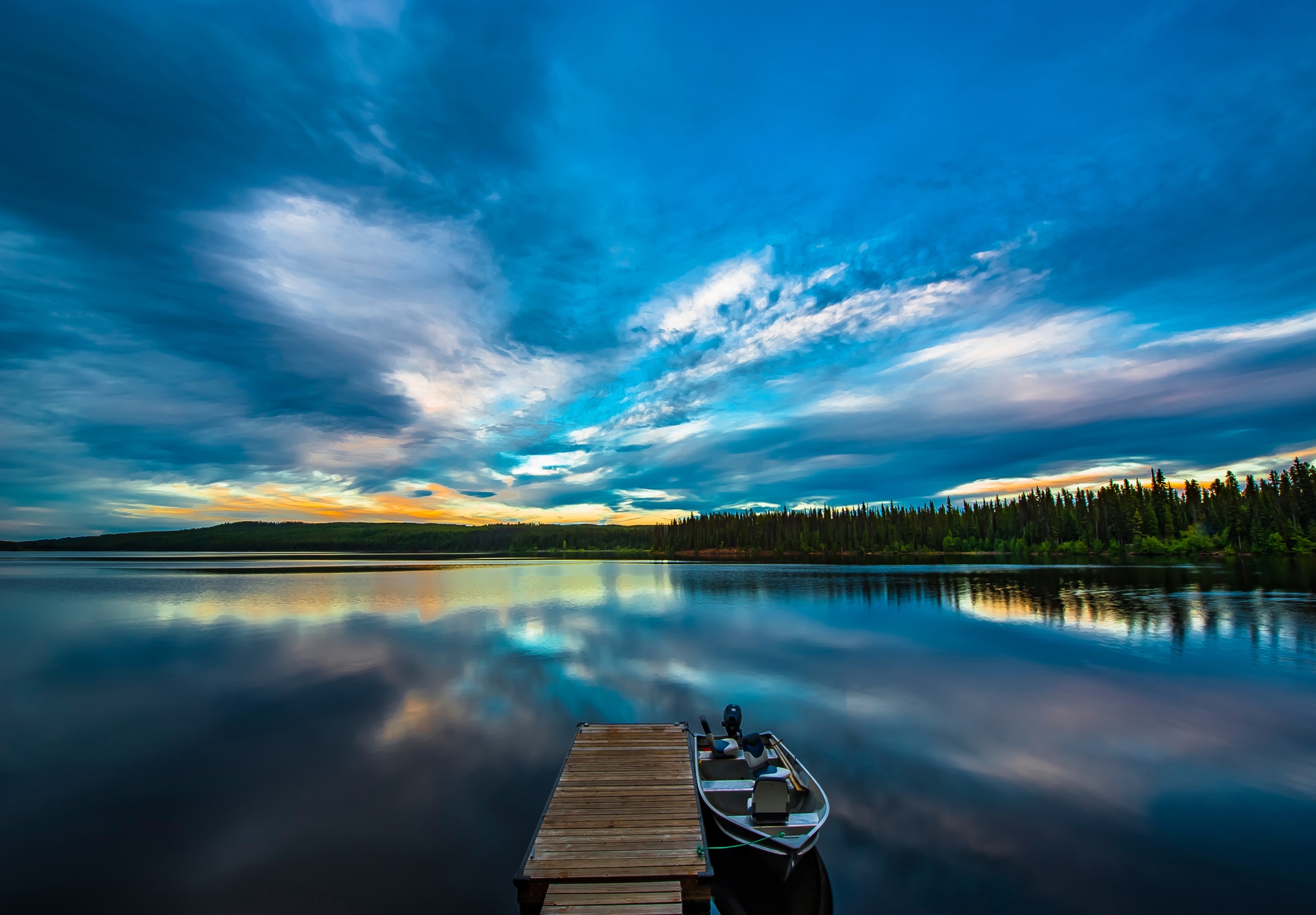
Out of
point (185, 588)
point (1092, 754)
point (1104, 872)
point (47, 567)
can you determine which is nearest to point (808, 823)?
point (1104, 872)

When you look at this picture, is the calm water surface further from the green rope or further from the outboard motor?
the outboard motor

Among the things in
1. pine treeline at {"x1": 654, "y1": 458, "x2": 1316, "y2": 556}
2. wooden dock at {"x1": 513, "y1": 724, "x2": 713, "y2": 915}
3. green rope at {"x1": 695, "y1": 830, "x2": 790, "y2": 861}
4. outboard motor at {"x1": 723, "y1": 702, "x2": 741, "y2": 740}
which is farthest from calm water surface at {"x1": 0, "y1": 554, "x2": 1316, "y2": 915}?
pine treeline at {"x1": 654, "y1": 458, "x2": 1316, "y2": 556}

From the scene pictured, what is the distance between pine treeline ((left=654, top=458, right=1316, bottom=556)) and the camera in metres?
120

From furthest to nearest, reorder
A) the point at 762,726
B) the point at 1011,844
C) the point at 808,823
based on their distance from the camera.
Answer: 1. the point at 762,726
2. the point at 1011,844
3. the point at 808,823

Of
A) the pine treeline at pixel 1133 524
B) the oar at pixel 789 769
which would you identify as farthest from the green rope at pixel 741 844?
the pine treeline at pixel 1133 524

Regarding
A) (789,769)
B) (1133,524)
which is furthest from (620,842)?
(1133,524)

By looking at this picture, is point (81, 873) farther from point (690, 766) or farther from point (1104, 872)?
point (1104, 872)

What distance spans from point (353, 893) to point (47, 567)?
187m

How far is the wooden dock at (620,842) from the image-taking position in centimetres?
902

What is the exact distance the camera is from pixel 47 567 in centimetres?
12938

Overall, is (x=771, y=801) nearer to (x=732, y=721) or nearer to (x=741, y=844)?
(x=741, y=844)

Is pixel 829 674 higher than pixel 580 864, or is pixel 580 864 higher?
pixel 580 864

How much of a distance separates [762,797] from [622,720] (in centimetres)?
1118

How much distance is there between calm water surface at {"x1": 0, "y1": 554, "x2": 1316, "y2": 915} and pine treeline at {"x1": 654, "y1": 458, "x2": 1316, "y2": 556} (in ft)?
346
